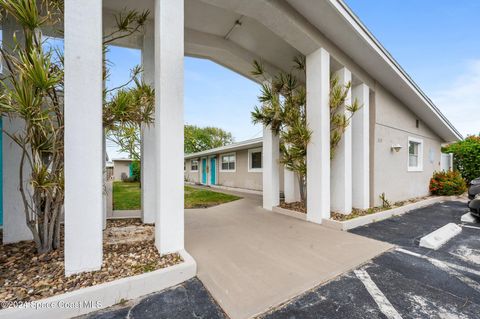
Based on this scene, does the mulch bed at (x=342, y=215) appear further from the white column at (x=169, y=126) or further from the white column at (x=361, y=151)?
the white column at (x=169, y=126)

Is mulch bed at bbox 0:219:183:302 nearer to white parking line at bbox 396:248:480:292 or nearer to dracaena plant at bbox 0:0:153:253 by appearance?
dracaena plant at bbox 0:0:153:253

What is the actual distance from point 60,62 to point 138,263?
2850 mm

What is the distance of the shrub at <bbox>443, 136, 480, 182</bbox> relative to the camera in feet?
37.7

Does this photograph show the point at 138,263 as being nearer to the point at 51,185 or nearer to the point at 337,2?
the point at 51,185

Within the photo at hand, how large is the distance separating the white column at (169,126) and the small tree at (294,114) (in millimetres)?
3421

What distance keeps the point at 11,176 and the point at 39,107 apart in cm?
173

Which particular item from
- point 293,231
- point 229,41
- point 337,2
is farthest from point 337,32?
point 293,231

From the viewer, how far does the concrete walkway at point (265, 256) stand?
236 cm

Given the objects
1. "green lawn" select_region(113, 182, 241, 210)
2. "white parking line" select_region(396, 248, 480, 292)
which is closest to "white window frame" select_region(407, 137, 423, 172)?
"white parking line" select_region(396, 248, 480, 292)

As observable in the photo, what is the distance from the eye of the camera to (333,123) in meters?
5.66

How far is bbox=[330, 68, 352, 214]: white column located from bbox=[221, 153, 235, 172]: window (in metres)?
8.52

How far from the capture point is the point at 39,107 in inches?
96.0

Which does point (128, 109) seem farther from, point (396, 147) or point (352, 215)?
point (396, 147)

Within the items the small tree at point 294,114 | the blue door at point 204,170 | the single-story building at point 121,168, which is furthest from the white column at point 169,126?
the single-story building at point 121,168
